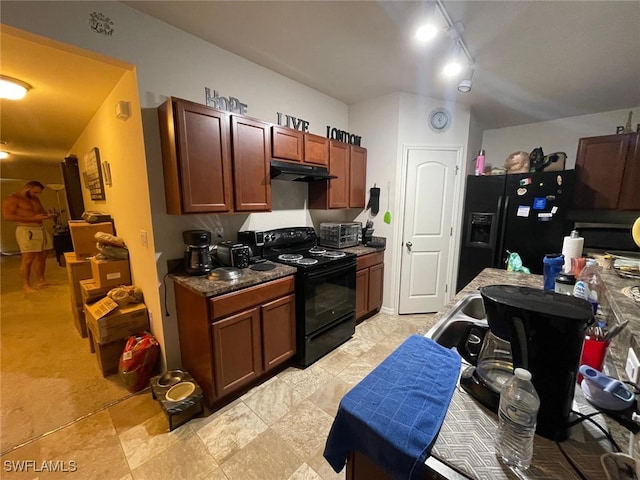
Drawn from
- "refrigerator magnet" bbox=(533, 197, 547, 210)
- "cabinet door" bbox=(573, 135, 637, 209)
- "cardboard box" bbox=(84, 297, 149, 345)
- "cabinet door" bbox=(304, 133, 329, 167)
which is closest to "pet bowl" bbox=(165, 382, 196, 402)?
"cardboard box" bbox=(84, 297, 149, 345)

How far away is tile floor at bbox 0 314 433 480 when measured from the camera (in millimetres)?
1433

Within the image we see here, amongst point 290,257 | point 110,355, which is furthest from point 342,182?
point 110,355

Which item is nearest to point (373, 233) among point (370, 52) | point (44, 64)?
point (370, 52)

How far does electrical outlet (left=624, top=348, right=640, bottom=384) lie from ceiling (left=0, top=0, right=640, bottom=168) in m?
2.00

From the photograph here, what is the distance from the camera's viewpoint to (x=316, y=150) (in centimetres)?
265

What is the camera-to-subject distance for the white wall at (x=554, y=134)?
3.24 m

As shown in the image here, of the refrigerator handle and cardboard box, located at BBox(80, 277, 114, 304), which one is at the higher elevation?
the refrigerator handle

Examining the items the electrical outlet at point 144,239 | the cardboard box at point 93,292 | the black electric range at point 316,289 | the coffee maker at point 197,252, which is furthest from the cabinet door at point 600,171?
the cardboard box at point 93,292

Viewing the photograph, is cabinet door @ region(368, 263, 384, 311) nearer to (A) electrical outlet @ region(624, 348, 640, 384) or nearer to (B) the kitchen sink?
(B) the kitchen sink

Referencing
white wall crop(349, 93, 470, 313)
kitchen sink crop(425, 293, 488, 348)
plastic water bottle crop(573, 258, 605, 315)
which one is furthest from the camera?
white wall crop(349, 93, 470, 313)

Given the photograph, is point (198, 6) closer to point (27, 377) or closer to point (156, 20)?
point (156, 20)

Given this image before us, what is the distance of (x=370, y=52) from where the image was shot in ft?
7.10

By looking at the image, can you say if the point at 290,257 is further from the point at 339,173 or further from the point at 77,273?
the point at 77,273

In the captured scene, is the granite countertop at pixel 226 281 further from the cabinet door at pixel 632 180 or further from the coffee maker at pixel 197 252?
the cabinet door at pixel 632 180
